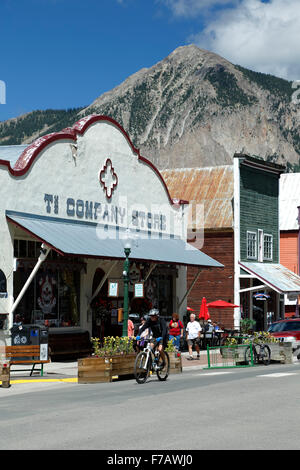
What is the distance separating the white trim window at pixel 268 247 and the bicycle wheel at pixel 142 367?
86.0 feet

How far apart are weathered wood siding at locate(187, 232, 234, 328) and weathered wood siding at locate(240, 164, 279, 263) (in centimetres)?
77

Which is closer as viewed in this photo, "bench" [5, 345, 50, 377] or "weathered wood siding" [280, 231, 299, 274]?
"bench" [5, 345, 50, 377]

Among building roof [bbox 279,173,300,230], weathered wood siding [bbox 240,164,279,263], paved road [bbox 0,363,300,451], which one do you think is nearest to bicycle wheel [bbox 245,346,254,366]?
paved road [bbox 0,363,300,451]

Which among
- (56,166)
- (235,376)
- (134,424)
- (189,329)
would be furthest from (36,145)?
(134,424)

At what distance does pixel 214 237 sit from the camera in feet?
139

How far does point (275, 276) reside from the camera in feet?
140

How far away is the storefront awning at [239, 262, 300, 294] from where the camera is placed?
40.8 meters

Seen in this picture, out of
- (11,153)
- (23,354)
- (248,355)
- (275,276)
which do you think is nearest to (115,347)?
(23,354)

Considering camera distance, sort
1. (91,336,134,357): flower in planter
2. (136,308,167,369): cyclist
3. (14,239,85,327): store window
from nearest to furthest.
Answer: (136,308,167,369): cyclist
(91,336,134,357): flower in planter
(14,239,85,327): store window

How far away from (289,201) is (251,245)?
11155 millimetres

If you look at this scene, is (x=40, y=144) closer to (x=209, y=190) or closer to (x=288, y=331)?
(x=288, y=331)

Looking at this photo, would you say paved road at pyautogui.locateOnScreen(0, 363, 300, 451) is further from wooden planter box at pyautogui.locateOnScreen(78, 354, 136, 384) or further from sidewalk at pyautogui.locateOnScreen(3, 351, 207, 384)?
sidewalk at pyautogui.locateOnScreen(3, 351, 207, 384)

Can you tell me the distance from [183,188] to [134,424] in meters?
33.7

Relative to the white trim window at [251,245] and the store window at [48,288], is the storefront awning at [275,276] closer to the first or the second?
the white trim window at [251,245]
